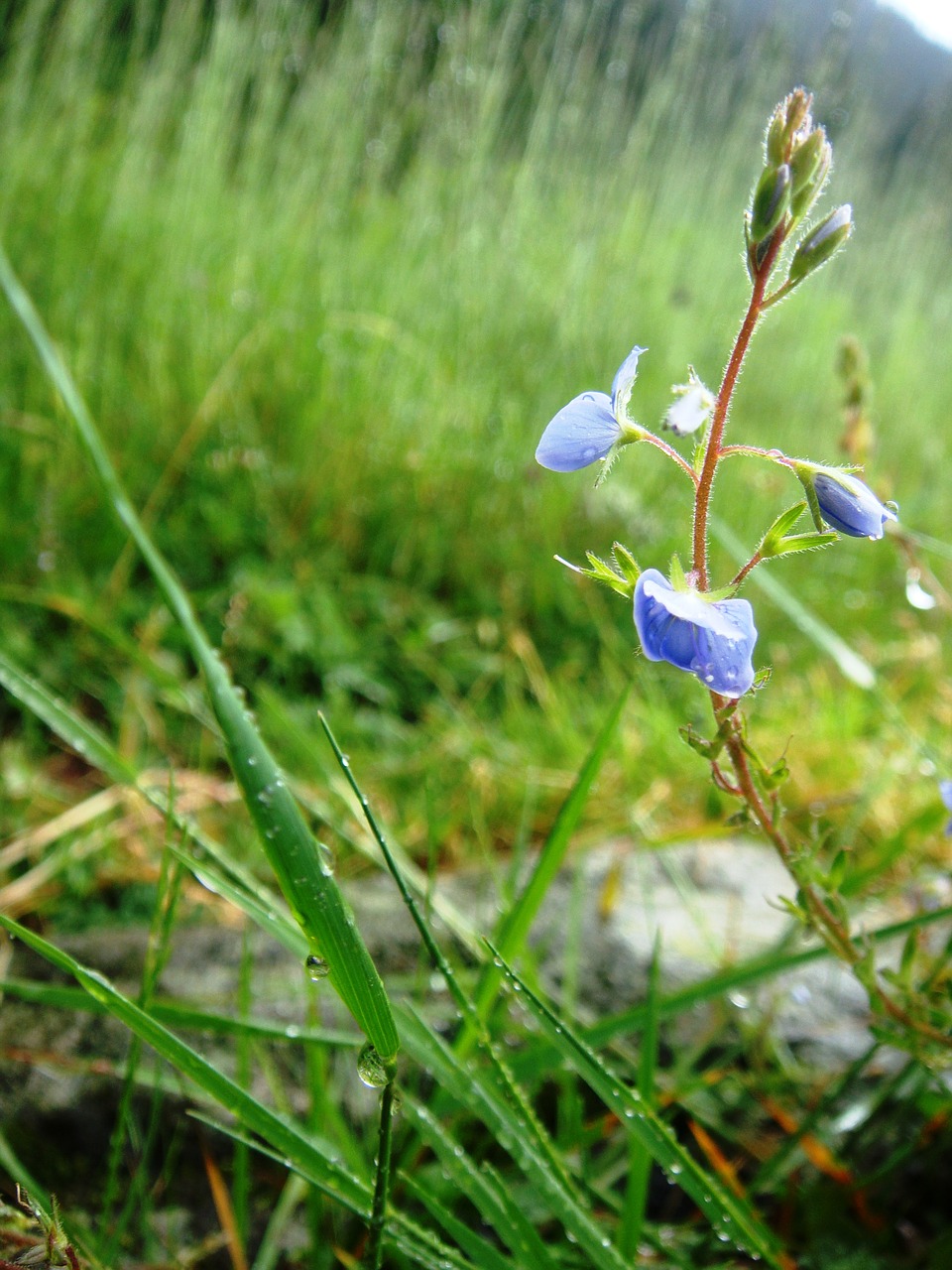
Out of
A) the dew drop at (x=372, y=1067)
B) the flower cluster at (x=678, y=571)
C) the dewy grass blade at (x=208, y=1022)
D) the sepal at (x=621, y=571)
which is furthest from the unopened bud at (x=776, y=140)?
the dewy grass blade at (x=208, y=1022)

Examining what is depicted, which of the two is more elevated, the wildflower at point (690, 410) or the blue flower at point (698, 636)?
the wildflower at point (690, 410)

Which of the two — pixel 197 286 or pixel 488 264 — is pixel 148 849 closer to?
pixel 197 286

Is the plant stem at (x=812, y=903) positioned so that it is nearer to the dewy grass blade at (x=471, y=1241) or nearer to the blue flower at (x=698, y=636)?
the blue flower at (x=698, y=636)

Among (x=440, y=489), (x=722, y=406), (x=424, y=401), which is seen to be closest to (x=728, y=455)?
(x=722, y=406)

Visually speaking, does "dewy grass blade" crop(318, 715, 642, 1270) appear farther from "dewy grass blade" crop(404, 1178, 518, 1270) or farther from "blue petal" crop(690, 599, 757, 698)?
"blue petal" crop(690, 599, 757, 698)

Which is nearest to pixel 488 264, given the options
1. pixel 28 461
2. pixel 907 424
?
pixel 28 461

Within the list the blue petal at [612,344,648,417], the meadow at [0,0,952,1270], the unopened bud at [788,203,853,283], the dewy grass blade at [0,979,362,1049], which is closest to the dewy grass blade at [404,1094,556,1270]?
the meadow at [0,0,952,1270]

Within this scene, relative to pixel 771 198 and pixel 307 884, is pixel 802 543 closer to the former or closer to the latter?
pixel 771 198
